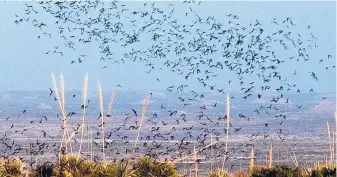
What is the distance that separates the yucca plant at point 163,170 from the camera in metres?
10.3

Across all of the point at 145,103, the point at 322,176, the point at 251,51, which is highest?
the point at 251,51

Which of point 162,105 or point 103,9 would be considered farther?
point 103,9

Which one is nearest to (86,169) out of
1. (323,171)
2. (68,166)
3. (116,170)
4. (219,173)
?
(68,166)

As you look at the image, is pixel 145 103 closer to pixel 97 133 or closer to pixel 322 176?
pixel 97 133

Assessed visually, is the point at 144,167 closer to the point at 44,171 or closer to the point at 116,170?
the point at 116,170

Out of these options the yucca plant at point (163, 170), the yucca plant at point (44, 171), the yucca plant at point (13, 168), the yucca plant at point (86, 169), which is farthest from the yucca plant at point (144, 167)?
the yucca plant at point (13, 168)

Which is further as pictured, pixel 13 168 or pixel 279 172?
pixel 13 168

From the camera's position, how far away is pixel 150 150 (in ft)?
34.8

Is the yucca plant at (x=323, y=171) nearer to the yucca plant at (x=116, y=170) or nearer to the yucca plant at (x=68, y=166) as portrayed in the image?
the yucca plant at (x=116, y=170)

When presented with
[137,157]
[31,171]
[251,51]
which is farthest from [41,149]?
[251,51]

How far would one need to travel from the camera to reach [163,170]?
1034 cm

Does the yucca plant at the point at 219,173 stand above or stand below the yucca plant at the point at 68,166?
below

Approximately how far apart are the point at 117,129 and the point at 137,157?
41 centimetres

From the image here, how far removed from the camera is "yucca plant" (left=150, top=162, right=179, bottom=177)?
1033 cm
